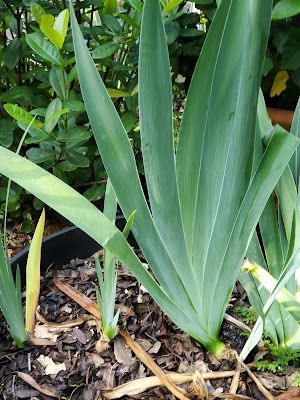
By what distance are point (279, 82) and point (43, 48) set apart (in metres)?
0.69

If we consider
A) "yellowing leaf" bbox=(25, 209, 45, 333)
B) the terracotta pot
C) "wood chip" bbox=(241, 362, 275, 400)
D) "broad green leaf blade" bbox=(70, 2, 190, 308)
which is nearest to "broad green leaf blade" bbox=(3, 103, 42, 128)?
"yellowing leaf" bbox=(25, 209, 45, 333)

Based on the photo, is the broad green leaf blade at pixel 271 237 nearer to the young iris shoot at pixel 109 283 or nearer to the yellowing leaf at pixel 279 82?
the young iris shoot at pixel 109 283

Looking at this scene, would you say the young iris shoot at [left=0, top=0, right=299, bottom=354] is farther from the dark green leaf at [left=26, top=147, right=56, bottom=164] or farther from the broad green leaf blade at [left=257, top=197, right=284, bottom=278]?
the dark green leaf at [left=26, top=147, right=56, bottom=164]

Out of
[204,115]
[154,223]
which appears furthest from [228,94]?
[154,223]

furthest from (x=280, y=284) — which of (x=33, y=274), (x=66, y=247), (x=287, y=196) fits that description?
(x=66, y=247)

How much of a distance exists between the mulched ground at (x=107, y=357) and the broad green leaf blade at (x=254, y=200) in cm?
15

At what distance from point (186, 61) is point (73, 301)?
0.75 meters

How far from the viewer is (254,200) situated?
0.66 metres

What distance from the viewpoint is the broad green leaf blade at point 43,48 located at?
0.91 m

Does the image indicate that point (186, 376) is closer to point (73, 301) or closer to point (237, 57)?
point (73, 301)

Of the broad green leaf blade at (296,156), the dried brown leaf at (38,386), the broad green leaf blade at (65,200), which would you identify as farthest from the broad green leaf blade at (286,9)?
the dried brown leaf at (38,386)

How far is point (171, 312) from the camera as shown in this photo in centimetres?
74

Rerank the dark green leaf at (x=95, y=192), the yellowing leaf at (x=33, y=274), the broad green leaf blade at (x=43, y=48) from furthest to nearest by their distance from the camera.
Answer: the dark green leaf at (x=95, y=192) < the broad green leaf blade at (x=43, y=48) < the yellowing leaf at (x=33, y=274)

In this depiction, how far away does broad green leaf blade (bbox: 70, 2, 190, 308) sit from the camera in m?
0.62
